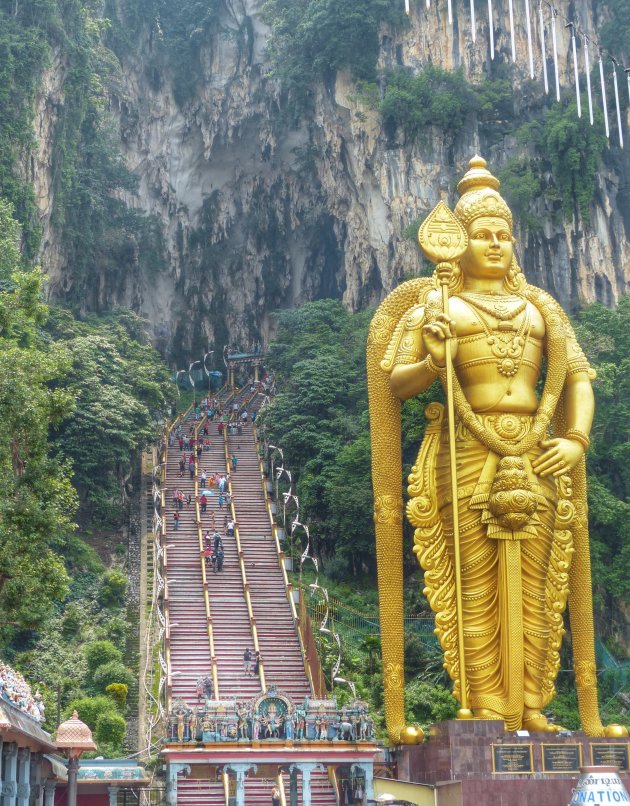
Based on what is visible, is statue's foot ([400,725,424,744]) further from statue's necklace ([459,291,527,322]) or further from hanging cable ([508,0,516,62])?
hanging cable ([508,0,516,62])

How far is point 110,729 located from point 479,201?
32.0ft

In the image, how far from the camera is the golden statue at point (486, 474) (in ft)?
52.1

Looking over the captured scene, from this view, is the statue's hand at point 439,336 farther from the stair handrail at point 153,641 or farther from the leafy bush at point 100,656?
the leafy bush at point 100,656

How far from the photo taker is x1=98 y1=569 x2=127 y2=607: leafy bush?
2625cm

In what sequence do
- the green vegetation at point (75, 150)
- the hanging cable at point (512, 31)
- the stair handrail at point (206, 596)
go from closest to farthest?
the stair handrail at point (206, 596) < the green vegetation at point (75, 150) < the hanging cable at point (512, 31)

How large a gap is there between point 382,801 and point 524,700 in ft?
7.20

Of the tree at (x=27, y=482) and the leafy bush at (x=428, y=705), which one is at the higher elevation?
the tree at (x=27, y=482)

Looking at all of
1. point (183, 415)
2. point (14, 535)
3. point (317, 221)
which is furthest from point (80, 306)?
point (14, 535)

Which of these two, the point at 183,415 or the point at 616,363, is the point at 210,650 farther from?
the point at 183,415

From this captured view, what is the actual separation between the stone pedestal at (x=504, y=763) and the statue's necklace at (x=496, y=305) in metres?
4.69

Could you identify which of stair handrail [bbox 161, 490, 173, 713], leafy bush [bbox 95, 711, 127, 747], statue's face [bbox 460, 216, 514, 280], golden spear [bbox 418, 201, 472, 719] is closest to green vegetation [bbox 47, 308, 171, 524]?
stair handrail [bbox 161, 490, 173, 713]

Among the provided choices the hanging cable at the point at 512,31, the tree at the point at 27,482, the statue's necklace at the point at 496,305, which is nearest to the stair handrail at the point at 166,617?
the tree at the point at 27,482

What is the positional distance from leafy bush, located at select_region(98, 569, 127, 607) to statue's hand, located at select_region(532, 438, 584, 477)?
39.7 ft

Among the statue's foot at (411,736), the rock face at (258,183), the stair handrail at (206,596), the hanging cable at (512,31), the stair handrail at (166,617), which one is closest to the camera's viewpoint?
the statue's foot at (411,736)
